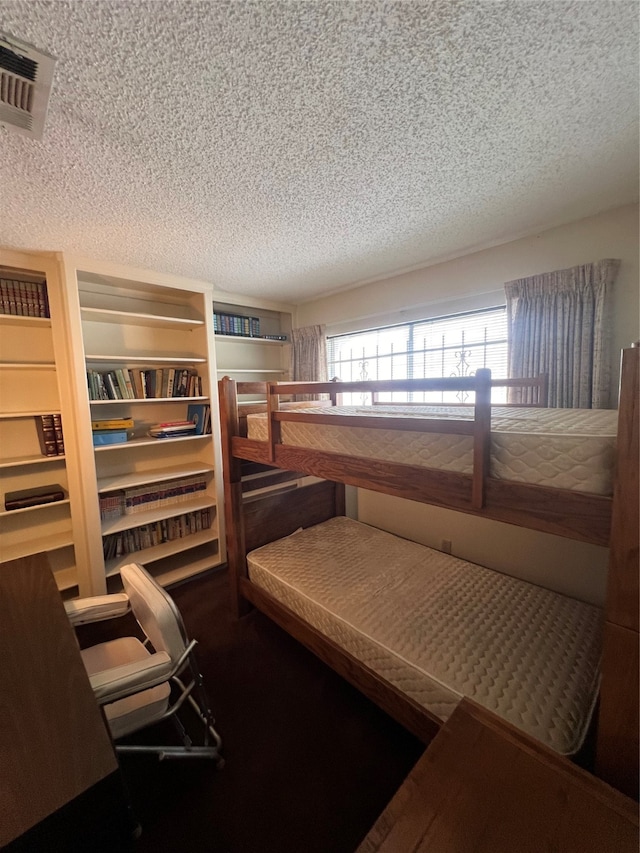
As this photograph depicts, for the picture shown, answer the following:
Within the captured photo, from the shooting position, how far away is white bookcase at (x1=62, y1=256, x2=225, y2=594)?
2.26 metres

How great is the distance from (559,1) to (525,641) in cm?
202

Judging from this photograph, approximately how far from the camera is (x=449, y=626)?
1.43 meters

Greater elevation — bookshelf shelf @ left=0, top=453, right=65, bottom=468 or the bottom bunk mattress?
bookshelf shelf @ left=0, top=453, right=65, bottom=468

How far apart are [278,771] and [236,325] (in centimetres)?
305

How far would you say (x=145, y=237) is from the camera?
1.91 meters

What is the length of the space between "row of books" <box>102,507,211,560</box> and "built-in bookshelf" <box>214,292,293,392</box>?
137cm

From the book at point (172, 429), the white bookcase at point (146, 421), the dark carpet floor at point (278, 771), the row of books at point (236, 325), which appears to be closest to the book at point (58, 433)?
the white bookcase at point (146, 421)

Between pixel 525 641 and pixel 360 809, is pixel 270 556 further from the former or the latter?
pixel 525 641

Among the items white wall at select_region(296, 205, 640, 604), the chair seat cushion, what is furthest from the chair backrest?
white wall at select_region(296, 205, 640, 604)

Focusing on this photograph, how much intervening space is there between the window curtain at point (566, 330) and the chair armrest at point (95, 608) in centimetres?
242

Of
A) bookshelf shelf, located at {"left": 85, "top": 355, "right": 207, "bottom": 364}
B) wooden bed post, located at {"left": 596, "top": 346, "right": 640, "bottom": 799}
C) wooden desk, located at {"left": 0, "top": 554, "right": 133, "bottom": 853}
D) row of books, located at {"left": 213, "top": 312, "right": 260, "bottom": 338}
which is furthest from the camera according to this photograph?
row of books, located at {"left": 213, "top": 312, "right": 260, "bottom": 338}

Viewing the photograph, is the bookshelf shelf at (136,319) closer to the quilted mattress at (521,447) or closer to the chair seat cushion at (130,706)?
the quilted mattress at (521,447)

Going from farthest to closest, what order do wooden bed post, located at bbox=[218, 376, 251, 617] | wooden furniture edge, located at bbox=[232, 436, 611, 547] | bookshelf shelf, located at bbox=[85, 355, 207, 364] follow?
bookshelf shelf, located at bbox=[85, 355, 207, 364] < wooden bed post, located at bbox=[218, 376, 251, 617] < wooden furniture edge, located at bbox=[232, 436, 611, 547]

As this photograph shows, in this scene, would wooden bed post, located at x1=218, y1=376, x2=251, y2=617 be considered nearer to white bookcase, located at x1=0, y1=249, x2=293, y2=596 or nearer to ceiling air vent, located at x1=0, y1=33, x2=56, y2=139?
white bookcase, located at x1=0, y1=249, x2=293, y2=596
